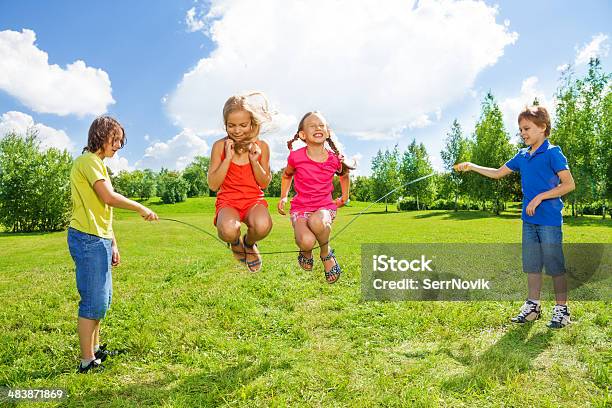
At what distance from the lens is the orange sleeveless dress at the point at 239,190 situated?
475 centimetres

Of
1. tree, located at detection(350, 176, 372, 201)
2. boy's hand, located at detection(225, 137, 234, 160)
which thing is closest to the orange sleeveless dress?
boy's hand, located at detection(225, 137, 234, 160)

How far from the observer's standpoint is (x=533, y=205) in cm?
602

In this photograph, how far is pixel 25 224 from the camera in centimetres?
3225

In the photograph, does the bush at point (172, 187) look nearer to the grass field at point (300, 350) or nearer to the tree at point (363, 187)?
the grass field at point (300, 350)

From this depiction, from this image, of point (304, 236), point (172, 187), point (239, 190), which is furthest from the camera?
point (172, 187)

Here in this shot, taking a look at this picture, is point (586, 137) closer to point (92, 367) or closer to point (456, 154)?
point (456, 154)

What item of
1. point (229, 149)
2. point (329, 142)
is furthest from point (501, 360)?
point (229, 149)

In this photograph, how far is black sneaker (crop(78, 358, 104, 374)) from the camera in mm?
5469

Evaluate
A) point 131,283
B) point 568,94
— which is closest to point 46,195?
Answer: point 131,283

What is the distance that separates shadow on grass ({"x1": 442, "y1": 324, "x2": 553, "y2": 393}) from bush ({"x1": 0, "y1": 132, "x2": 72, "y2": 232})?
32.3m

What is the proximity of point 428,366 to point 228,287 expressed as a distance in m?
4.90

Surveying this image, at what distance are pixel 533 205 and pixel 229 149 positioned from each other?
4256 millimetres

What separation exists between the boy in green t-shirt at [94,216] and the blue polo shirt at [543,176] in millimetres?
5168

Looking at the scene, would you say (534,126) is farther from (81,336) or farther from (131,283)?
(131,283)
